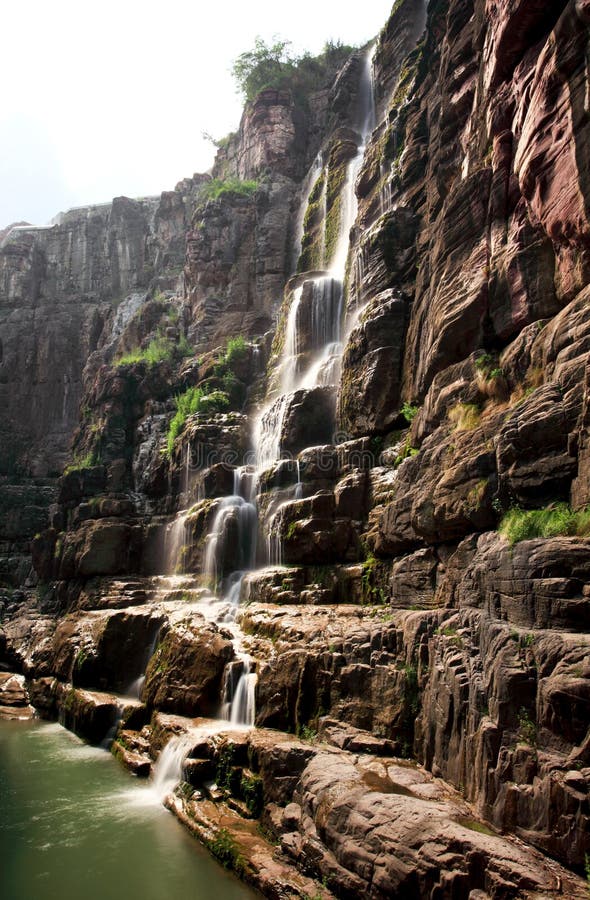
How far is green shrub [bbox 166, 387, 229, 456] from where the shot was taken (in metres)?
29.7

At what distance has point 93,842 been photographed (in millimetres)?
10281

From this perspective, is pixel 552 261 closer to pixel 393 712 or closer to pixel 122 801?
pixel 393 712

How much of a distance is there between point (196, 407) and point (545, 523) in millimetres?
23353

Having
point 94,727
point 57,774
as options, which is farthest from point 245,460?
point 57,774

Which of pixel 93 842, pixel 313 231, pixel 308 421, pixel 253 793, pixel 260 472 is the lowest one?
pixel 93 842

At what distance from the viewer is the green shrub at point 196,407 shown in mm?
29678

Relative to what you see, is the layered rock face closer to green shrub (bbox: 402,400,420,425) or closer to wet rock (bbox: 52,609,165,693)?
wet rock (bbox: 52,609,165,693)

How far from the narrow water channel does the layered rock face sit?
566 millimetres

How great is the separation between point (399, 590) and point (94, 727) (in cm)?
977

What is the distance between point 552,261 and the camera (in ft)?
38.0

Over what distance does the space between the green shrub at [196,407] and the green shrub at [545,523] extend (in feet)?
70.1

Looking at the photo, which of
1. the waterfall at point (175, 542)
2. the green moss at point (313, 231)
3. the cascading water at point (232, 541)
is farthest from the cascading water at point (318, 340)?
the waterfall at point (175, 542)

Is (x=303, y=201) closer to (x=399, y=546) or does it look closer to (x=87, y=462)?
(x=87, y=462)

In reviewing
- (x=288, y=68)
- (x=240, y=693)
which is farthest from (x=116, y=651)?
(x=288, y=68)
